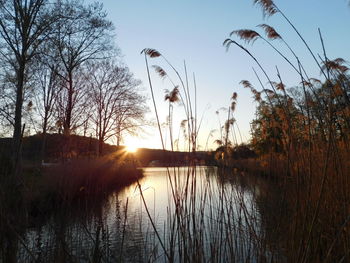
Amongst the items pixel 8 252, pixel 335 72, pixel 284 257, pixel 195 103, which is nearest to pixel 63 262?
pixel 8 252

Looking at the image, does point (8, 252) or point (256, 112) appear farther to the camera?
point (256, 112)

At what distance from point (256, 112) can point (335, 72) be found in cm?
118

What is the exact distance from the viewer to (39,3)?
10.4m

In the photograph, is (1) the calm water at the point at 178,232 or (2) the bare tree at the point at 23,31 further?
(2) the bare tree at the point at 23,31

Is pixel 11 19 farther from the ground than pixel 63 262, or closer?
farther from the ground

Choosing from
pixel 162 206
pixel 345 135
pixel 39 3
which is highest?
pixel 39 3

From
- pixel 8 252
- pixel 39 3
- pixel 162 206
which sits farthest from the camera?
pixel 39 3

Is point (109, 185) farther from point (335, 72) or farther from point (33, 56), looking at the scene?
point (335, 72)

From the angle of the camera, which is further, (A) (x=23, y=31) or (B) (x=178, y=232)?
(A) (x=23, y=31)

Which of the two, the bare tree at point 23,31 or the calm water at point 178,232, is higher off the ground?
the bare tree at point 23,31

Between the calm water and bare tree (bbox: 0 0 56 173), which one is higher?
bare tree (bbox: 0 0 56 173)

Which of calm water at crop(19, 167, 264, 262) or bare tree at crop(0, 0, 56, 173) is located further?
bare tree at crop(0, 0, 56, 173)

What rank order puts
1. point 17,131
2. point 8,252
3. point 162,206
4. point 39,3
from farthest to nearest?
point 39,3 < point 17,131 < point 162,206 < point 8,252

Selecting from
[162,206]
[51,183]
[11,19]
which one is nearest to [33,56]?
[11,19]
